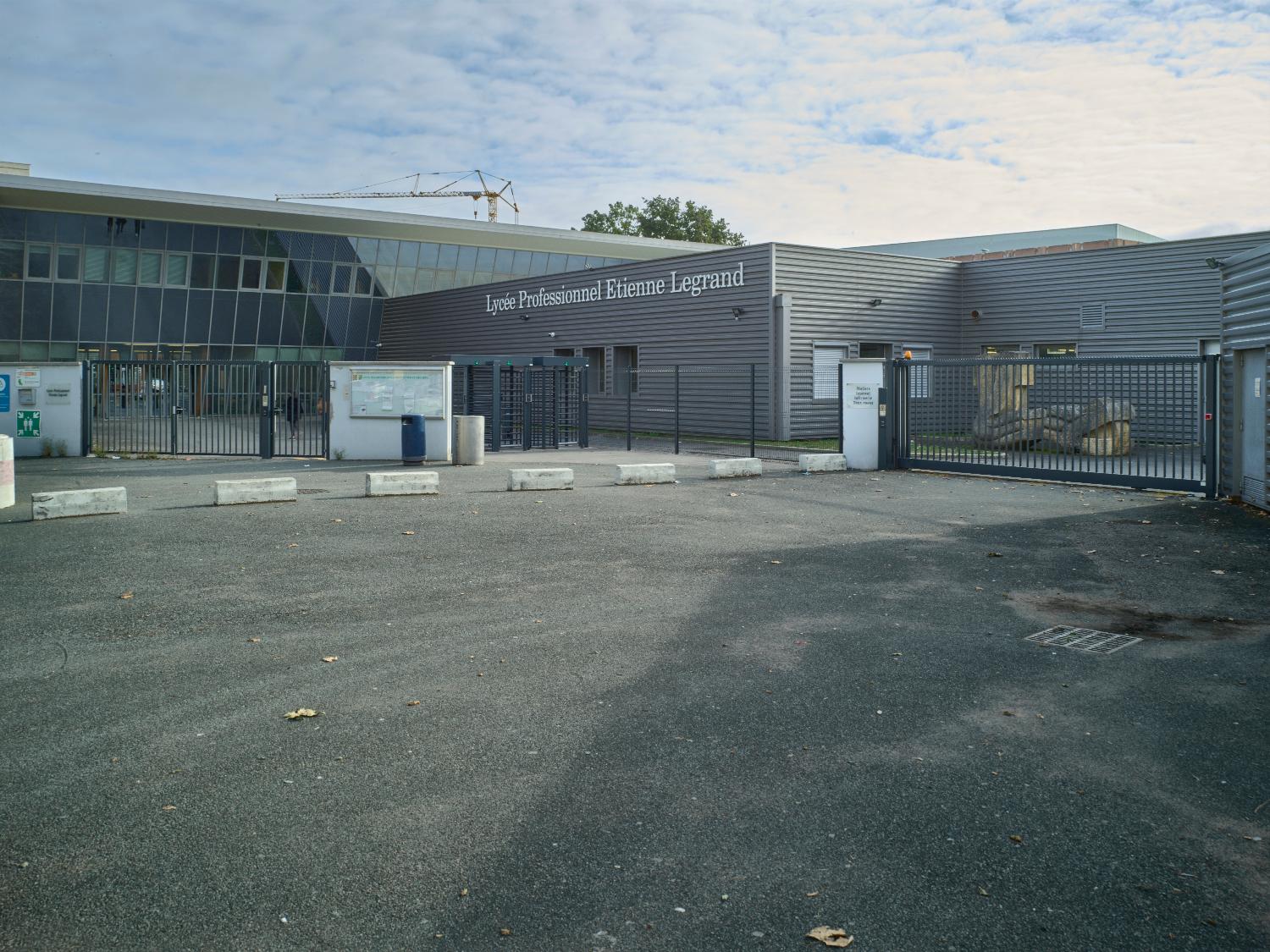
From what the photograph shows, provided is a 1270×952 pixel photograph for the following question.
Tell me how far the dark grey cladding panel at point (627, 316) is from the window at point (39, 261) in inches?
560

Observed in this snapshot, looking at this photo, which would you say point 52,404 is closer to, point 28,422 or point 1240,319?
point 28,422

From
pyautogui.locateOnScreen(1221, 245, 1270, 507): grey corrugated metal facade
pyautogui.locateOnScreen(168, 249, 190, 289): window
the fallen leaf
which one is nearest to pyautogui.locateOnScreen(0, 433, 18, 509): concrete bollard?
the fallen leaf

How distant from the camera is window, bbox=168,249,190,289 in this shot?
4309 cm

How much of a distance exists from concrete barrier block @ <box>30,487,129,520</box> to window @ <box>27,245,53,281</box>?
3137 centimetres

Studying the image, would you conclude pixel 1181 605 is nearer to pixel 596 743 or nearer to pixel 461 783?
pixel 596 743

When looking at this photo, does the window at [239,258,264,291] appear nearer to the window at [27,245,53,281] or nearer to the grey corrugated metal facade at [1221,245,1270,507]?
the window at [27,245,53,281]

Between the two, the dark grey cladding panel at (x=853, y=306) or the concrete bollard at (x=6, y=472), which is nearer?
the concrete bollard at (x=6, y=472)

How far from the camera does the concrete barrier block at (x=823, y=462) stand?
20.4 meters

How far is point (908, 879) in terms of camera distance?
159 inches

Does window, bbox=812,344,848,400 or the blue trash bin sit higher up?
window, bbox=812,344,848,400

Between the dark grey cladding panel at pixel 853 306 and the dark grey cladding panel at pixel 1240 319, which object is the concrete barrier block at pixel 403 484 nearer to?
the dark grey cladding panel at pixel 1240 319

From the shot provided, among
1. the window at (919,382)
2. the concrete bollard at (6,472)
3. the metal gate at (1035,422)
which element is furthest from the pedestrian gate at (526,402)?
the concrete bollard at (6,472)

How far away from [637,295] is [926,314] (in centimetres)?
870

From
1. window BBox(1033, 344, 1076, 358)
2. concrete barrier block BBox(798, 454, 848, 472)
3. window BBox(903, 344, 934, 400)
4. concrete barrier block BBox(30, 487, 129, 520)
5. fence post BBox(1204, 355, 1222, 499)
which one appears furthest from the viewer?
window BBox(1033, 344, 1076, 358)
